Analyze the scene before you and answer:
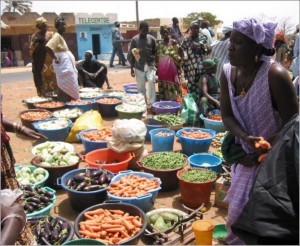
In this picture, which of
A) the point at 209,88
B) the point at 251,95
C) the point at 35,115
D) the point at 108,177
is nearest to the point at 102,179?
the point at 108,177

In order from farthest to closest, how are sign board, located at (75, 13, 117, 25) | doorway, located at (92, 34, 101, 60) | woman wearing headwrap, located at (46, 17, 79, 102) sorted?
doorway, located at (92, 34, 101, 60)
sign board, located at (75, 13, 117, 25)
woman wearing headwrap, located at (46, 17, 79, 102)

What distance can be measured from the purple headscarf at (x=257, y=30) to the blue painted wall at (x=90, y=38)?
2621 cm

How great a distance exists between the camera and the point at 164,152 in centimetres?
476

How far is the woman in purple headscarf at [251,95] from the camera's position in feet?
6.43

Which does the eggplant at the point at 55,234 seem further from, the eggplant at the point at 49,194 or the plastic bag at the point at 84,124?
the plastic bag at the point at 84,124

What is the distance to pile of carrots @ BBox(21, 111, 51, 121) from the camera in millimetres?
6695

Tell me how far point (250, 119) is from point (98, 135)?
3.73 meters

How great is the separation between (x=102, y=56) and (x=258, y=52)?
26.6m

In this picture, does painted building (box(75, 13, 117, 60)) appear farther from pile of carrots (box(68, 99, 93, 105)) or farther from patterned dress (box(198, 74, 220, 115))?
patterned dress (box(198, 74, 220, 115))

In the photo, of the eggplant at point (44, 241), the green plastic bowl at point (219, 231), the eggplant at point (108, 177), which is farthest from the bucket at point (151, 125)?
the eggplant at point (44, 241)

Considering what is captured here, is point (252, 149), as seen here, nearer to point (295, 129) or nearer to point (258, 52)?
point (258, 52)

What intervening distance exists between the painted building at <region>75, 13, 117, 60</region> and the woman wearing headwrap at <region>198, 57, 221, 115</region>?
71.6ft

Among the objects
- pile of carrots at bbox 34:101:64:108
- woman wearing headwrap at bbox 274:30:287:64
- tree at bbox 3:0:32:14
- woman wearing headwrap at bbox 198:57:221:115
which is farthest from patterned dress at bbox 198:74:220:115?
tree at bbox 3:0:32:14

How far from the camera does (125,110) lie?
7.09 metres
